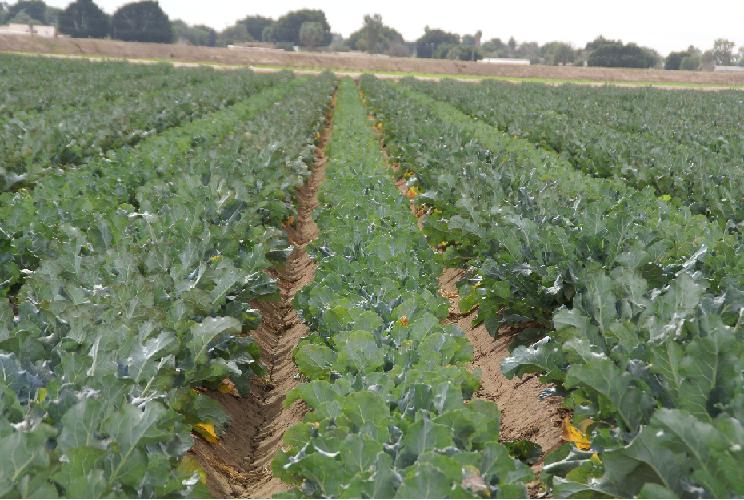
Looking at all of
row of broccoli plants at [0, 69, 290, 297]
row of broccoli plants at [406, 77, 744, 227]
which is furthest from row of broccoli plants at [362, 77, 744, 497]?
row of broccoli plants at [0, 69, 290, 297]

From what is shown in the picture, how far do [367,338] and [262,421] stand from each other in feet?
6.30

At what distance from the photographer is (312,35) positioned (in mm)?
109500

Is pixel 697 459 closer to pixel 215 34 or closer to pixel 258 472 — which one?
pixel 258 472

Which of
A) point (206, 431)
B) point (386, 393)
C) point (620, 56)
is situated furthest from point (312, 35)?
point (386, 393)

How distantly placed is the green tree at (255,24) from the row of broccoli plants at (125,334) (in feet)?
422

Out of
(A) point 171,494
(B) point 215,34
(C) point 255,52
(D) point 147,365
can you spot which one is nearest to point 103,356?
(D) point 147,365

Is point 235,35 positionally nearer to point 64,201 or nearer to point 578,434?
point 64,201

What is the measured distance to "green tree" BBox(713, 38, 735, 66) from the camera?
12945 centimetres

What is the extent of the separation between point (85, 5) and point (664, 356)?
101 meters

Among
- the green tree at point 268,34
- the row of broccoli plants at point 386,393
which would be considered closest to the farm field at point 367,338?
the row of broccoli plants at point 386,393

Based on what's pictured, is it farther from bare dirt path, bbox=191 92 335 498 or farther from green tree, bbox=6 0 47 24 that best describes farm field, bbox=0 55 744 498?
green tree, bbox=6 0 47 24

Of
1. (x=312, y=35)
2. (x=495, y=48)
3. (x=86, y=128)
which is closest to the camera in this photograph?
(x=86, y=128)

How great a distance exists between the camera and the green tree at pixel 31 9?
13655 cm

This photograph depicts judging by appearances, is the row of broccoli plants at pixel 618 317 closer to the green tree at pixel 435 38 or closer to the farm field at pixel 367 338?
the farm field at pixel 367 338
